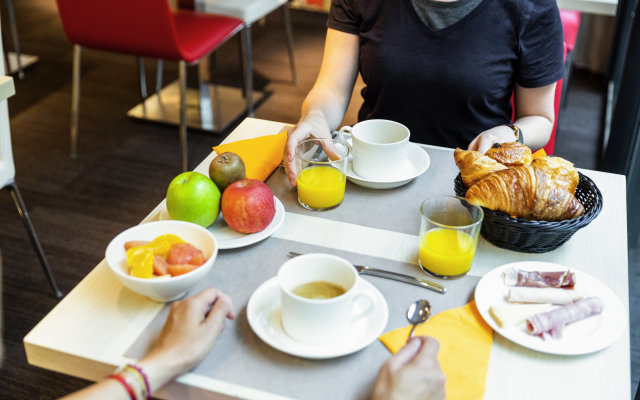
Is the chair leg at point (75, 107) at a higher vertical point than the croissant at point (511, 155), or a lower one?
lower

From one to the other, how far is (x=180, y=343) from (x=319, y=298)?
0.66ft

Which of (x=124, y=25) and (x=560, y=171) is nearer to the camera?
(x=560, y=171)

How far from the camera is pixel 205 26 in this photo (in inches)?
Result: 109

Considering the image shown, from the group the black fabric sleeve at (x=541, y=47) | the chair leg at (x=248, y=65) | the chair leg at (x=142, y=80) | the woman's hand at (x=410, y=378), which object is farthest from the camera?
the chair leg at (x=142, y=80)

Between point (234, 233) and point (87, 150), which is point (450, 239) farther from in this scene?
point (87, 150)

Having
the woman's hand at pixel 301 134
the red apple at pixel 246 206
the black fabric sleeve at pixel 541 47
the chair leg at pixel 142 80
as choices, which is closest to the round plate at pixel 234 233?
the red apple at pixel 246 206

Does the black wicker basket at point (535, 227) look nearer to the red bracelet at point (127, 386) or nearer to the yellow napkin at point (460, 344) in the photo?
the yellow napkin at point (460, 344)

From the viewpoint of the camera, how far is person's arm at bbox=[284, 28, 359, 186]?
1494 mm

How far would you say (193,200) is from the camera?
3.50 feet

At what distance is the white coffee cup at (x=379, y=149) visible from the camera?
48.4 inches

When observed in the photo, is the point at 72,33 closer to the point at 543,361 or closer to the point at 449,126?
the point at 449,126

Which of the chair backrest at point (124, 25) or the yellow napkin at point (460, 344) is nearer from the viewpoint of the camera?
the yellow napkin at point (460, 344)

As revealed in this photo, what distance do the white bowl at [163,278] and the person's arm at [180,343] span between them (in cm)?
3

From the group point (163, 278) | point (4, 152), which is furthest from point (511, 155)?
point (4, 152)
